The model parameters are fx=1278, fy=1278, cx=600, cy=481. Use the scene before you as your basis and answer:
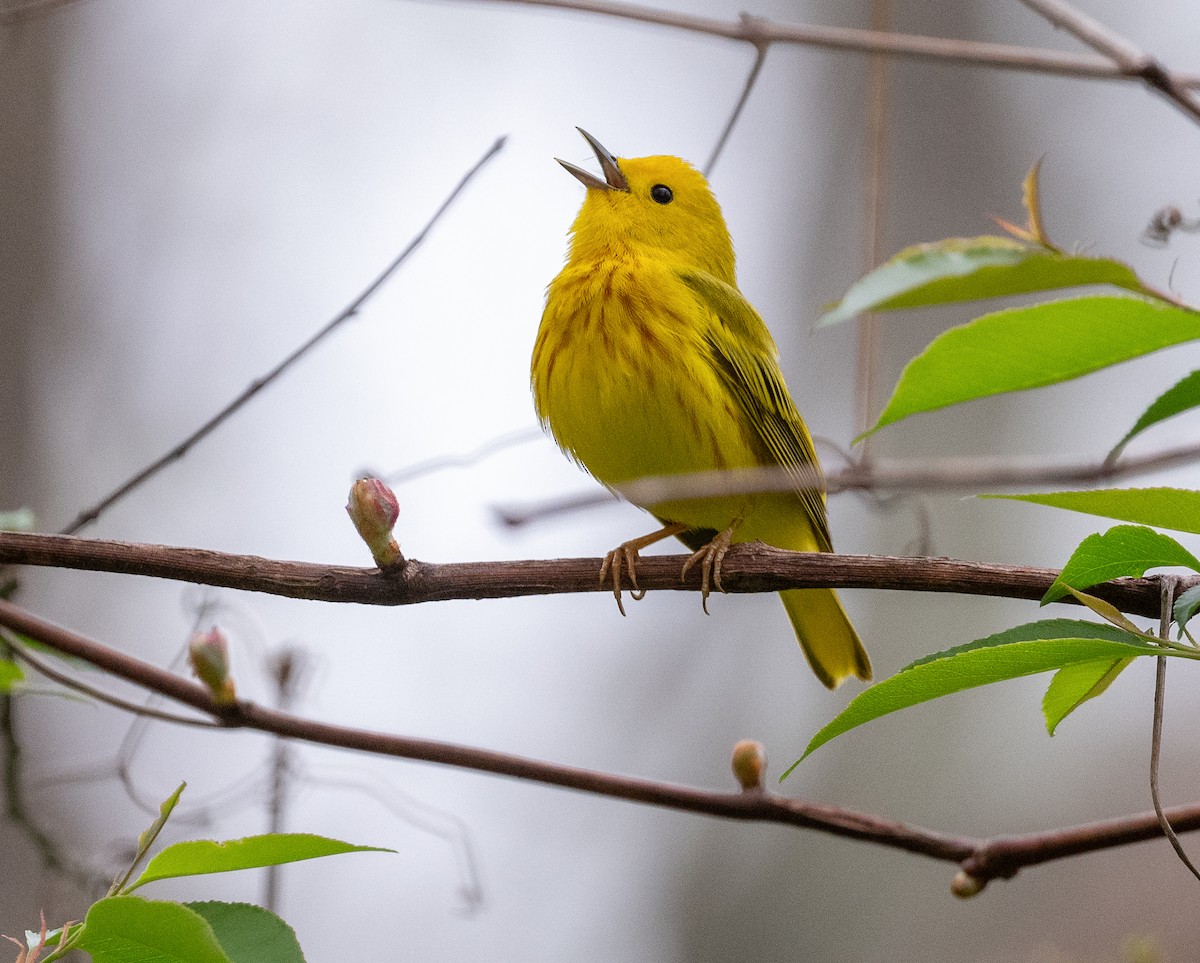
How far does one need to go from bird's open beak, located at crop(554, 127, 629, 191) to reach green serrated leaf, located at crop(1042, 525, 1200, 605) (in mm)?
2394

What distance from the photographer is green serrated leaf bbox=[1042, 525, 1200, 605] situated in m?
1.15

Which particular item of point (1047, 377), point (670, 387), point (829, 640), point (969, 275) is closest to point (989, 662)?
point (1047, 377)

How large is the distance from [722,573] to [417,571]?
1.33 feet

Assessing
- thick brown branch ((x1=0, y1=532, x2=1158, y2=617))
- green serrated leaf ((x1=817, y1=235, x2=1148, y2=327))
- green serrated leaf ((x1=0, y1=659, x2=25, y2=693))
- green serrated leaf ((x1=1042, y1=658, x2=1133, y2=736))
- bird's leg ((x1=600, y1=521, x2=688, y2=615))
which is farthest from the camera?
bird's leg ((x1=600, y1=521, x2=688, y2=615))

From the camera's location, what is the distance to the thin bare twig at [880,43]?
1502mm

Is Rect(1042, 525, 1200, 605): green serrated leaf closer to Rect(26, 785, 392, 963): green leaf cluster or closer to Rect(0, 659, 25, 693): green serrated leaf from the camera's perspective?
Rect(26, 785, 392, 963): green leaf cluster

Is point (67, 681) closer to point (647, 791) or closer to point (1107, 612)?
point (647, 791)

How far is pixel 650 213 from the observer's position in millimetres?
3367

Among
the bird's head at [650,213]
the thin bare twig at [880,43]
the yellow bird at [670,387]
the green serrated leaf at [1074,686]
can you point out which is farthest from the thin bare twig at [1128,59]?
the bird's head at [650,213]

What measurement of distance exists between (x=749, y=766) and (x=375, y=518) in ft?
1.95

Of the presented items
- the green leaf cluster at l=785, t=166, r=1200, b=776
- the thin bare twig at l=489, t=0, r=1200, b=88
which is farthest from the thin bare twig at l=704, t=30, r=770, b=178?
the green leaf cluster at l=785, t=166, r=1200, b=776

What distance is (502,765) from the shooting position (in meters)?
1.60

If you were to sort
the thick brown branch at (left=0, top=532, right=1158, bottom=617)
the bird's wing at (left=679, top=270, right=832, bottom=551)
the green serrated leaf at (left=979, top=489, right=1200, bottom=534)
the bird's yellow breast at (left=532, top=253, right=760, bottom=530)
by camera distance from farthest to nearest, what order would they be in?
the bird's wing at (left=679, top=270, right=832, bottom=551) < the bird's yellow breast at (left=532, top=253, right=760, bottom=530) < the thick brown branch at (left=0, top=532, right=1158, bottom=617) < the green serrated leaf at (left=979, top=489, right=1200, bottom=534)

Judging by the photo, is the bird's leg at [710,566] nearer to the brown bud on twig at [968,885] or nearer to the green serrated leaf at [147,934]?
the brown bud on twig at [968,885]
